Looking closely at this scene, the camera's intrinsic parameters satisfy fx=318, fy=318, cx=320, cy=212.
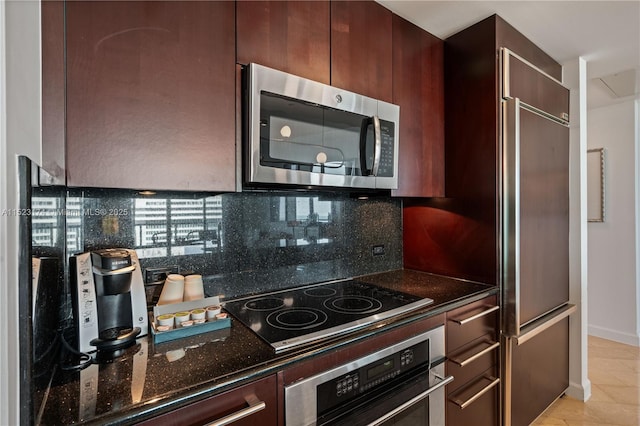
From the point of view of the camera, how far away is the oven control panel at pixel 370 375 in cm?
100

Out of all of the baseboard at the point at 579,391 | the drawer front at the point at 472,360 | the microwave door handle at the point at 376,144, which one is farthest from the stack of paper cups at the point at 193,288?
the baseboard at the point at 579,391

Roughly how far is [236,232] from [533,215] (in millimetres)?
1604

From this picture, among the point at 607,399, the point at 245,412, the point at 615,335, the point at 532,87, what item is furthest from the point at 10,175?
the point at 615,335

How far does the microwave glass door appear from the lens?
1143mm

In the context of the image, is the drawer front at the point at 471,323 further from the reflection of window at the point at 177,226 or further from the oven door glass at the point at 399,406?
the reflection of window at the point at 177,226

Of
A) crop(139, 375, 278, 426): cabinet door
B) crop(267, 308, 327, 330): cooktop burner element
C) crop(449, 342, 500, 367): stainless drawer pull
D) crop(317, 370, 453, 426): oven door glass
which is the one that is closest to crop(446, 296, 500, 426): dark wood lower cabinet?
crop(449, 342, 500, 367): stainless drawer pull

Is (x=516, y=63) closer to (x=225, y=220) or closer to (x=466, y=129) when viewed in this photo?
(x=466, y=129)

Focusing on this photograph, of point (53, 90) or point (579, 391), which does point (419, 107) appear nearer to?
point (53, 90)

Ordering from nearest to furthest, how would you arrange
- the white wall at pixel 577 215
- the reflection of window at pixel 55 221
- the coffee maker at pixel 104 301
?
the reflection of window at pixel 55 221 → the coffee maker at pixel 104 301 → the white wall at pixel 577 215

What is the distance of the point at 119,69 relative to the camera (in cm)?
89

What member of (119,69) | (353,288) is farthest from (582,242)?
(119,69)

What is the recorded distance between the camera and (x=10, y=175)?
1.48ft

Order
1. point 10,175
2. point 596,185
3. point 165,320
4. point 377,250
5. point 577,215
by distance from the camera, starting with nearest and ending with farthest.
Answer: point 10,175 < point 165,320 < point 377,250 < point 577,215 < point 596,185

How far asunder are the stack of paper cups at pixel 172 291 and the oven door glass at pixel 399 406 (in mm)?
654
